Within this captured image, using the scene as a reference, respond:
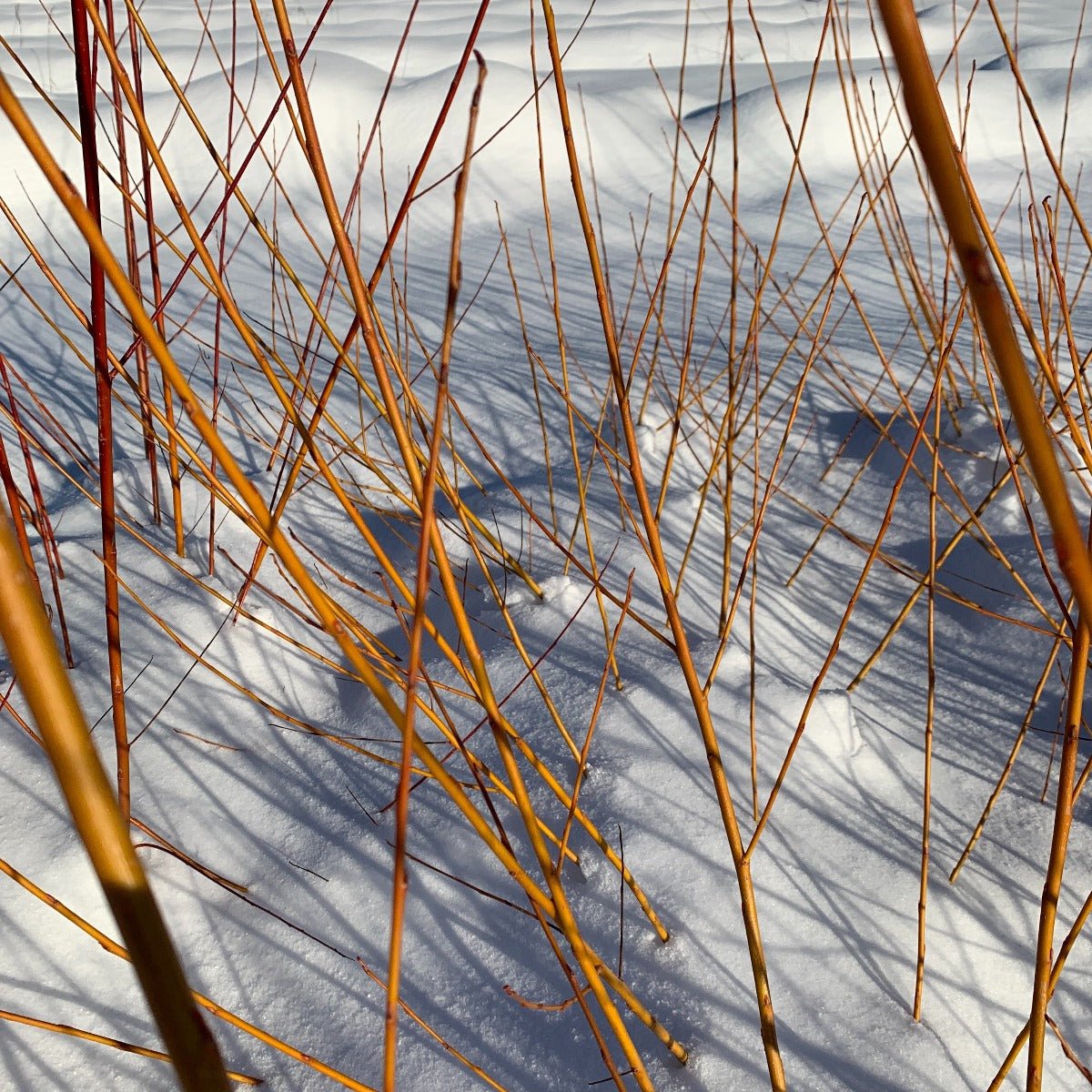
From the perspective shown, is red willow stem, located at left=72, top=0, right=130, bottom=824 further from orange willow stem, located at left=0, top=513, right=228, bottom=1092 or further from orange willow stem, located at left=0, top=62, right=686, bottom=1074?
orange willow stem, located at left=0, top=513, right=228, bottom=1092

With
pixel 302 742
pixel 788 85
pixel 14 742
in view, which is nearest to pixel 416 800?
pixel 302 742

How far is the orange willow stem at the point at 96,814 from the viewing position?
151 mm

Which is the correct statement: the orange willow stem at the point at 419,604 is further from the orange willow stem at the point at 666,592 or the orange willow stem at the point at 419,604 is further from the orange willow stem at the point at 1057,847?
the orange willow stem at the point at 1057,847

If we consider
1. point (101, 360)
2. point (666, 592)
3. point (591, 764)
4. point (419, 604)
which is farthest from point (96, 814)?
point (591, 764)

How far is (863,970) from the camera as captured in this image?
74 centimetres

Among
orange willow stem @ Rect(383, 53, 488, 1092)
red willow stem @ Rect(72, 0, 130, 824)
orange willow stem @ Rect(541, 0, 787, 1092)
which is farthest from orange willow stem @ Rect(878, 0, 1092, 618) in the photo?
Result: red willow stem @ Rect(72, 0, 130, 824)

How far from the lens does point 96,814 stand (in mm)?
165

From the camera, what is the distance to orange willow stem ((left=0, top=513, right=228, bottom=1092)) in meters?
0.15

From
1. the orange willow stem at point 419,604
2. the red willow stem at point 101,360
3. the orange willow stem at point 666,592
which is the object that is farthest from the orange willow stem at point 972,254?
the red willow stem at point 101,360

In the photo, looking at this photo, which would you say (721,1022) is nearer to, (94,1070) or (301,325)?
(94,1070)

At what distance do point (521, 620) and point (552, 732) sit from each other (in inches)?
8.6

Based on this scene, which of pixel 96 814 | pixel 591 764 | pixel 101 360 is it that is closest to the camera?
pixel 96 814

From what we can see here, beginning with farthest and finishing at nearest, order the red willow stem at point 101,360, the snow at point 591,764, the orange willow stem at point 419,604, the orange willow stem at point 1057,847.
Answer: the snow at point 591,764, the red willow stem at point 101,360, the orange willow stem at point 1057,847, the orange willow stem at point 419,604

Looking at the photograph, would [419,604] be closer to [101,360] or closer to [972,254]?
[972,254]
